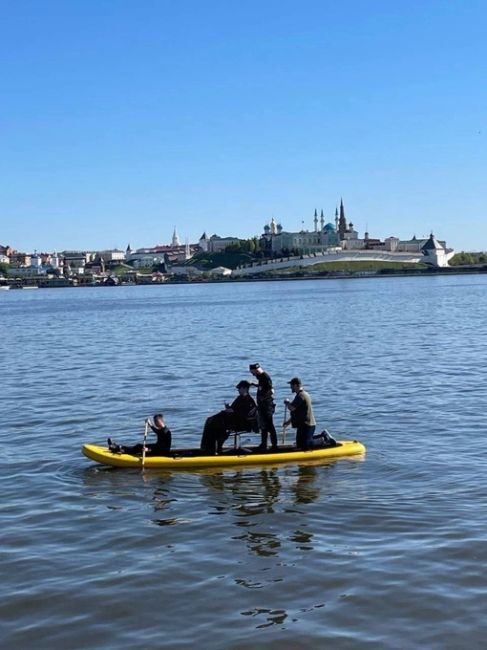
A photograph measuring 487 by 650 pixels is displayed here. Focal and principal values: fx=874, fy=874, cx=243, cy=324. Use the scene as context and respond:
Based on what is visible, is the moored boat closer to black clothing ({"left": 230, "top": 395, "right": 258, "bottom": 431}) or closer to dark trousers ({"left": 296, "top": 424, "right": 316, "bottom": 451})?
dark trousers ({"left": 296, "top": 424, "right": 316, "bottom": 451})

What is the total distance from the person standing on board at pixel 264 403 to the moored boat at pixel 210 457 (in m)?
0.35

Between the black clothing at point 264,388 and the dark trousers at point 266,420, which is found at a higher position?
the black clothing at point 264,388

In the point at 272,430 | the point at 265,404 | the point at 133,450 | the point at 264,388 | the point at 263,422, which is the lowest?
the point at 133,450

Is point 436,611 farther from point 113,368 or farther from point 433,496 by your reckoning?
point 113,368

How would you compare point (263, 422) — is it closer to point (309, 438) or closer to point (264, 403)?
point (264, 403)

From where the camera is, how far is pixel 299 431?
59.0ft

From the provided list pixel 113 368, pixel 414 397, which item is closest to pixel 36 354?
Result: pixel 113 368

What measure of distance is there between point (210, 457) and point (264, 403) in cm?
151

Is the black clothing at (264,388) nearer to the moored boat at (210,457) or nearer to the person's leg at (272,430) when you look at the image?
the person's leg at (272,430)

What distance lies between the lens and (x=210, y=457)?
17312 mm

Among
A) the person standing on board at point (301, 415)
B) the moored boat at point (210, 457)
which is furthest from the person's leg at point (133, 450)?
the person standing on board at point (301, 415)

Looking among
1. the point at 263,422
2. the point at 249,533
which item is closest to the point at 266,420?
the point at 263,422

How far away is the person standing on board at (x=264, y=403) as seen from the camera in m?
17.0

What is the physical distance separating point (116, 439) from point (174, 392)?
28.4 feet
